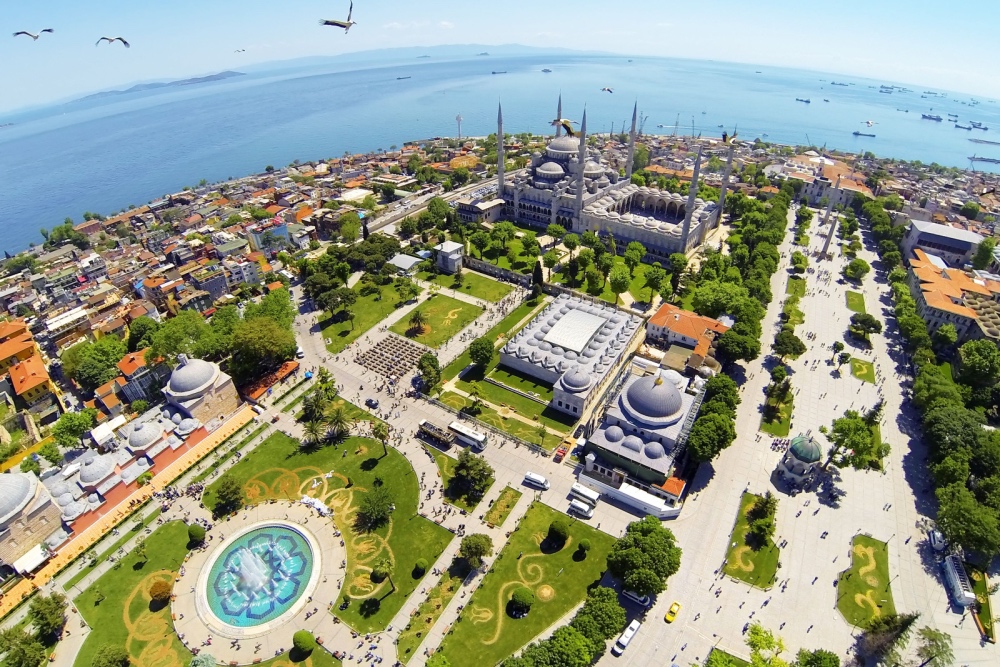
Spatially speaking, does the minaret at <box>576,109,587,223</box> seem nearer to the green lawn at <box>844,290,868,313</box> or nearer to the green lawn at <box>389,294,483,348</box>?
the green lawn at <box>389,294,483,348</box>

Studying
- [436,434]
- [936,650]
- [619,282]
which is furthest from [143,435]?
[936,650]

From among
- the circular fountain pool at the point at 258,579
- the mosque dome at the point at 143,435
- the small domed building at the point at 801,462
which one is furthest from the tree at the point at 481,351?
the mosque dome at the point at 143,435

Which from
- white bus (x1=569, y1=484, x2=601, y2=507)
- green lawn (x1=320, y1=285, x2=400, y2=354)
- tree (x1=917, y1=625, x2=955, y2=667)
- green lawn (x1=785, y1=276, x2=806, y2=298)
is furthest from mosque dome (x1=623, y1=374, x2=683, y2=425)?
green lawn (x1=785, y1=276, x2=806, y2=298)

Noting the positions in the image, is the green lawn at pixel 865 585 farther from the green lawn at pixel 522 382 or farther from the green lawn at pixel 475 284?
the green lawn at pixel 475 284

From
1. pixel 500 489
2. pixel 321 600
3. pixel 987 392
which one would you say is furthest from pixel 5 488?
pixel 987 392

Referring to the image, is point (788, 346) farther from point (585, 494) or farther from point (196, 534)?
point (196, 534)

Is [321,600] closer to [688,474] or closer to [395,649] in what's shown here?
[395,649]
